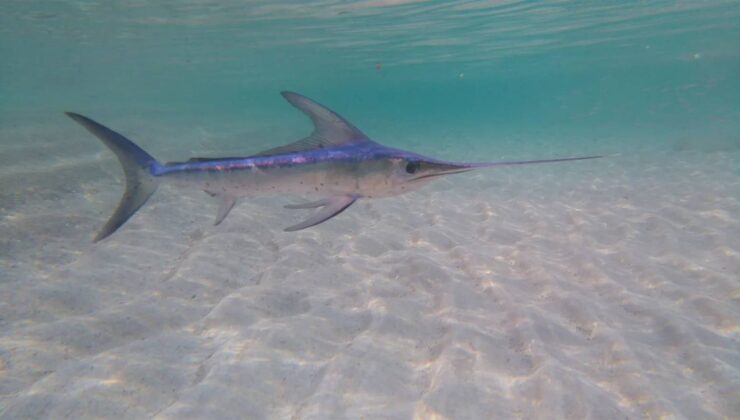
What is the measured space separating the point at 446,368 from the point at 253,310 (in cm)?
232

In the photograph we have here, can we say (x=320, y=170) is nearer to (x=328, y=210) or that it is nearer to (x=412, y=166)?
(x=328, y=210)

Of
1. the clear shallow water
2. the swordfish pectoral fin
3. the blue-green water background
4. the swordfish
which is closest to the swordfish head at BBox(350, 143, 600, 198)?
the swordfish

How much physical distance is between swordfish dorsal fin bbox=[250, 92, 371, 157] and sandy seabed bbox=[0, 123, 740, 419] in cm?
209

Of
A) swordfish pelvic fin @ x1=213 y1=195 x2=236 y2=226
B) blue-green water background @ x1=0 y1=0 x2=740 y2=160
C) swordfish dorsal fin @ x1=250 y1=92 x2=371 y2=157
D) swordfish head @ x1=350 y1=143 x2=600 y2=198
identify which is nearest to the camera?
swordfish head @ x1=350 y1=143 x2=600 y2=198

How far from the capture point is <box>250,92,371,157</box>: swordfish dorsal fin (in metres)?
3.38

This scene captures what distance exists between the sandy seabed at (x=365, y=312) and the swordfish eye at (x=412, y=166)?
6.53 ft

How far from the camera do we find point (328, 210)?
305 centimetres

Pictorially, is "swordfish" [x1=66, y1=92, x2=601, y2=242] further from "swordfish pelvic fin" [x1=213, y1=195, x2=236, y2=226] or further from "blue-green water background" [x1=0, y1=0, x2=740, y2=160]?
"blue-green water background" [x1=0, y1=0, x2=740, y2=160]

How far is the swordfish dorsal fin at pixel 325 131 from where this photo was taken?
3.38 meters

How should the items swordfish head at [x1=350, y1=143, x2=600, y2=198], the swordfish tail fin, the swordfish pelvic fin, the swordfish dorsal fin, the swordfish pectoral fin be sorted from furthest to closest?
the swordfish tail fin
the swordfish pelvic fin
the swordfish dorsal fin
swordfish head at [x1=350, y1=143, x2=600, y2=198]
the swordfish pectoral fin

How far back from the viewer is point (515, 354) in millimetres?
4086

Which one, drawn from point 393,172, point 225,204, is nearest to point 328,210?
point 393,172

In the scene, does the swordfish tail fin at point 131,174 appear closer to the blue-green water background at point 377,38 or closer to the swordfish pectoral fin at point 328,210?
the swordfish pectoral fin at point 328,210

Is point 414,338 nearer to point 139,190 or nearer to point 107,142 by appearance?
point 139,190
